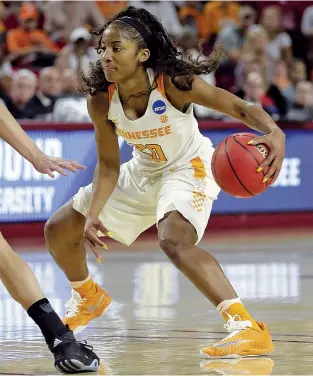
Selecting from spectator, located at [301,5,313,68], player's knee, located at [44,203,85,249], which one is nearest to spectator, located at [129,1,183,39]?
spectator, located at [301,5,313,68]

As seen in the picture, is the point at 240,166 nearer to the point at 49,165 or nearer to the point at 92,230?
the point at 92,230

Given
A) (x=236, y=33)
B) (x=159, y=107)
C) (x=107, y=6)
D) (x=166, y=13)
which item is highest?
(x=107, y=6)

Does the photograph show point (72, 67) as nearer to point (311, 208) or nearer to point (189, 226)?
point (311, 208)

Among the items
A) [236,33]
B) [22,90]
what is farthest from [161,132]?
[236,33]

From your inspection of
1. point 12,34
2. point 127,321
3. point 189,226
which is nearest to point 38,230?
point 12,34

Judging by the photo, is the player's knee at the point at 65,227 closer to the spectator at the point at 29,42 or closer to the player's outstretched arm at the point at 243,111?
the player's outstretched arm at the point at 243,111

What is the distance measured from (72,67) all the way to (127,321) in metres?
6.91

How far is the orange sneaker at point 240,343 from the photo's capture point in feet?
16.6

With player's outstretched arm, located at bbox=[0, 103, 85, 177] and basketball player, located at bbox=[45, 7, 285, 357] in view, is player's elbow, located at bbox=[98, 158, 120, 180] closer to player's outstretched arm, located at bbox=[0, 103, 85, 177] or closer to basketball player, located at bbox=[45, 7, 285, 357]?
basketball player, located at bbox=[45, 7, 285, 357]

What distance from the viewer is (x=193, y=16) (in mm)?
14914

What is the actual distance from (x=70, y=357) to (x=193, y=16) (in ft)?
35.5

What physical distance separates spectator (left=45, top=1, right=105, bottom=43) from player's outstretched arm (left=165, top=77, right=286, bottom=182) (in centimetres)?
875

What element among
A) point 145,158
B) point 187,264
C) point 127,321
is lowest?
point 127,321

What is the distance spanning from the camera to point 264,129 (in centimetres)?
512
